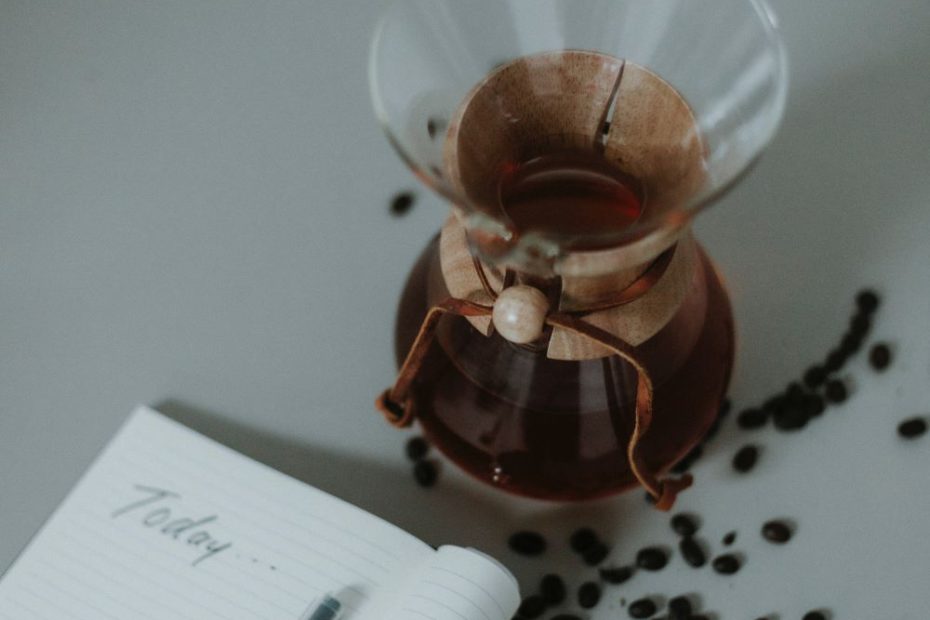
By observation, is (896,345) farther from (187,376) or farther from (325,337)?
(187,376)

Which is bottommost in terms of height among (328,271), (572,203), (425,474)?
(425,474)

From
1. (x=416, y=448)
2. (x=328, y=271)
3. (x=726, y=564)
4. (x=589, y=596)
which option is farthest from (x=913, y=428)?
(x=328, y=271)

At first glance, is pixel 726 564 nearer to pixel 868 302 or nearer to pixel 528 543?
pixel 528 543

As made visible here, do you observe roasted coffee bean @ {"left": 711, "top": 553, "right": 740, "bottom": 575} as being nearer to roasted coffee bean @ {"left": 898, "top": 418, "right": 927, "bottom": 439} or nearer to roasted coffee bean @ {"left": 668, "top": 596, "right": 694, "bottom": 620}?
roasted coffee bean @ {"left": 668, "top": 596, "right": 694, "bottom": 620}

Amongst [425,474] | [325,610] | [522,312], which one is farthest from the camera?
[425,474]

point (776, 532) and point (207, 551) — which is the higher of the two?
point (207, 551)

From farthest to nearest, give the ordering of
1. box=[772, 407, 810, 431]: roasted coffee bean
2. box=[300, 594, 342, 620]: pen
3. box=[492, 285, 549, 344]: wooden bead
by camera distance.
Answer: box=[772, 407, 810, 431]: roasted coffee bean → box=[300, 594, 342, 620]: pen → box=[492, 285, 549, 344]: wooden bead

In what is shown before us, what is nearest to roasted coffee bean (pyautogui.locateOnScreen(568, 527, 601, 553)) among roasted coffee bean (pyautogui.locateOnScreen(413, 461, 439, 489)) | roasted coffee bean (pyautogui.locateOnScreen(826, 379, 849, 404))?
roasted coffee bean (pyautogui.locateOnScreen(413, 461, 439, 489))
